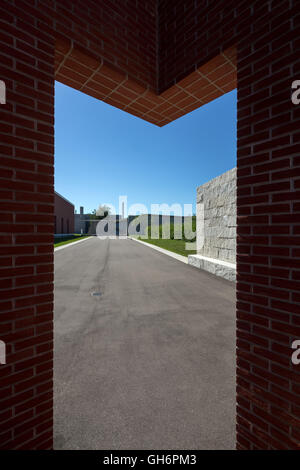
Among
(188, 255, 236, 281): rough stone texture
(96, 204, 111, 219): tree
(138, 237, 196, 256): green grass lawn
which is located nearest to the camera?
(188, 255, 236, 281): rough stone texture

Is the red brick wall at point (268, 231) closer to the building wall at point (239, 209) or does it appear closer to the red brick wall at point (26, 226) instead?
the building wall at point (239, 209)

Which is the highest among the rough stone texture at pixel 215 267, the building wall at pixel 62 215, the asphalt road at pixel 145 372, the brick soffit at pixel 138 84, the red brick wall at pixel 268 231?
the building wall at pixel 62 215

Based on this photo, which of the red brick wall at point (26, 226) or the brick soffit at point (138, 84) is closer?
the red brick wall at point (26, 226)

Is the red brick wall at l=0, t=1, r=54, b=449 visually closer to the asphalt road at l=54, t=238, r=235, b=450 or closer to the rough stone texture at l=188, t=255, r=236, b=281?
the asphalt road at l=54, t=238, r=235, b=450

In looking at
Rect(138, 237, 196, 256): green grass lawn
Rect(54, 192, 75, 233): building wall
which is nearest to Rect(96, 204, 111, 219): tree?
Rect(54, 192, 75, 233): building wall

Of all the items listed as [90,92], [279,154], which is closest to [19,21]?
[90,92]

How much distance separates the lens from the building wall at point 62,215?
45.0 meters

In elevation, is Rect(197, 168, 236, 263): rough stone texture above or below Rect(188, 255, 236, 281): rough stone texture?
above

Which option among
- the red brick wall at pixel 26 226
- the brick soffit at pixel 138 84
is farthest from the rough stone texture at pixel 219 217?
the red brick wall at pixel 26 226

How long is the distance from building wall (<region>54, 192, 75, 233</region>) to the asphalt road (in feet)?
139

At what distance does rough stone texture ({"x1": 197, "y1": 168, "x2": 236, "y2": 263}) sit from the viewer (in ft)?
30.5

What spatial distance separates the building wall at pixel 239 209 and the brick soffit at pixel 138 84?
0.12 meters

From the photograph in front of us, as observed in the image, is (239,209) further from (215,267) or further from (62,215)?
(62,215)
